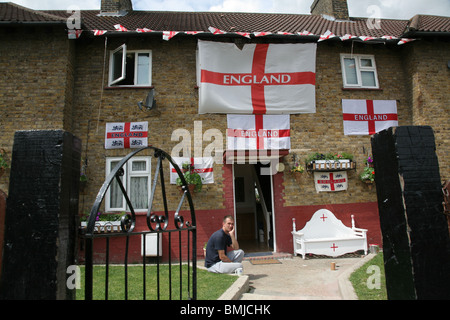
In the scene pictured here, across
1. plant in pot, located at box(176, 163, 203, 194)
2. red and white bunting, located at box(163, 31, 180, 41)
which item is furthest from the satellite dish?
plant in pot, located at box(176, 163, 203, 194)

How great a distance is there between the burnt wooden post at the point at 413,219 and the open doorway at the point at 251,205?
8072 mm

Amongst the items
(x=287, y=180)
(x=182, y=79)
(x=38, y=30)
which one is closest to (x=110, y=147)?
(x=182, y=79)

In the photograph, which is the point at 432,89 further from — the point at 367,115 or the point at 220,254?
the point at 220,254

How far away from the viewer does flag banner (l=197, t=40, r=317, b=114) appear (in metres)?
8.70

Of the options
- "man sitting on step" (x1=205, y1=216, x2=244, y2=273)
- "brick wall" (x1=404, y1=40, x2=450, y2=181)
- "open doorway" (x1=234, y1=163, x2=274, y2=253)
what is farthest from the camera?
"open doorway" (x1=234, y1=163, x2=274, y2=253)

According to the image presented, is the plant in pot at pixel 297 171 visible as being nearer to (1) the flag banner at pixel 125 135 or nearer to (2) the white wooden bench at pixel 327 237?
(2) the white wooden bench at pixel 327 237

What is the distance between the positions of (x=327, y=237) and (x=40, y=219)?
814 centimetres

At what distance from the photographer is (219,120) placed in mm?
8766

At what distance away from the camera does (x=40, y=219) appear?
1468mm

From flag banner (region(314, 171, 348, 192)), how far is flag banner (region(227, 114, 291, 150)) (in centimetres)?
128

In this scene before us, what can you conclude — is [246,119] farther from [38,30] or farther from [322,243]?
[38,30]

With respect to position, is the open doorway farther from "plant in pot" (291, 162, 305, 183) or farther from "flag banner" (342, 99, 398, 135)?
"flag banner" (342, 99, 398, 135)

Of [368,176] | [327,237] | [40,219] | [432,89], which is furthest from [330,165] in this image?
[40,219]

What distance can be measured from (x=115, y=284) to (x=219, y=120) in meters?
5.29
